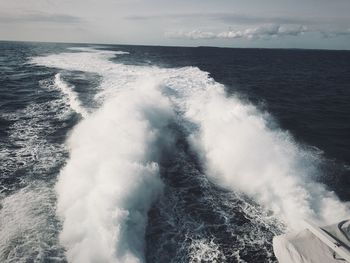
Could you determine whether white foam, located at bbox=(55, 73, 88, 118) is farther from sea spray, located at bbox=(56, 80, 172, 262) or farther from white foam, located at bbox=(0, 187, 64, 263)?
white foam, located at bbox=(0, 187, 64, 263)

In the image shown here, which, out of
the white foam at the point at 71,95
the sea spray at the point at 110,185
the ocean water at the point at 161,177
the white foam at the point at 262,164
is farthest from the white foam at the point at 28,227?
the white foam at the point at 71,95

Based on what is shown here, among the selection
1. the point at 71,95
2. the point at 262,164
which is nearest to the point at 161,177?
the point at 262,164

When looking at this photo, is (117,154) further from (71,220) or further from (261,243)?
(261,243)

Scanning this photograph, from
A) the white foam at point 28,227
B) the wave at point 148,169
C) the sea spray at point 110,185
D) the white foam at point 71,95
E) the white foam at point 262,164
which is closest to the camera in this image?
the white foam at point 28,227

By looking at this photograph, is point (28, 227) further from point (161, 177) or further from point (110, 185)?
point (161, 177)

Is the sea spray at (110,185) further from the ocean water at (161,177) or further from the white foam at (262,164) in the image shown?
the white foam at (262,164)
